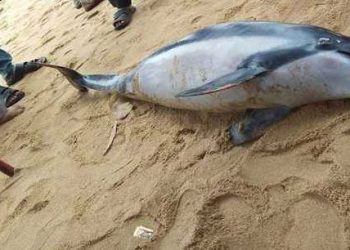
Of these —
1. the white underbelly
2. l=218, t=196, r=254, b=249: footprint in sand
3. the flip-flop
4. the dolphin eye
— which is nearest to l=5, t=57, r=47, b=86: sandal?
the flip-flop

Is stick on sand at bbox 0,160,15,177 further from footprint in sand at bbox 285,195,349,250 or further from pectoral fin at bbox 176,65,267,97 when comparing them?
footprint in sand at bbox 285,195,349,250

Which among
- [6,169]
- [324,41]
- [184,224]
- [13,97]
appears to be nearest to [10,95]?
[13,97]

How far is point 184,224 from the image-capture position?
6.55ft

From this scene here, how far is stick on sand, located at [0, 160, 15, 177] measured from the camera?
2945 mm

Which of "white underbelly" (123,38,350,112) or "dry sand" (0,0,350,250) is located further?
"white underbelly" (123,38,350,112)

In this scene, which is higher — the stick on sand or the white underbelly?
the white underbelly

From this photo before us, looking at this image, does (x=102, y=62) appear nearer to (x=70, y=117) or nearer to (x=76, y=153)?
(x=70, y=117)

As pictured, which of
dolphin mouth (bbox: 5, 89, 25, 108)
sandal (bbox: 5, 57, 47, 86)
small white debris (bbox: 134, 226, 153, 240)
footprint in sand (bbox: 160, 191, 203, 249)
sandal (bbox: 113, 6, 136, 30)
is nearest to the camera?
footprint in sand (bbox: 160, 191, 203, 249)

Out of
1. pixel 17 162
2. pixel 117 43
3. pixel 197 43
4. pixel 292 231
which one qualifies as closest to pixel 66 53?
pixel 117 43

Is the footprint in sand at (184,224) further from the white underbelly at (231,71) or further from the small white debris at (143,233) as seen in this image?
the white underbelly at (231,71)

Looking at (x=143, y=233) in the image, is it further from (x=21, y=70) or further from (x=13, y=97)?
(x=21, y=70)

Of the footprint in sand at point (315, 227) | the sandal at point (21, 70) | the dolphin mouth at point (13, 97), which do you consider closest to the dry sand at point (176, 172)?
the footprint in sand at point (315, 227)

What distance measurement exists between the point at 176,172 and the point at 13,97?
2311 millimetres

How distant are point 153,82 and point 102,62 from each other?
126 centimetres
